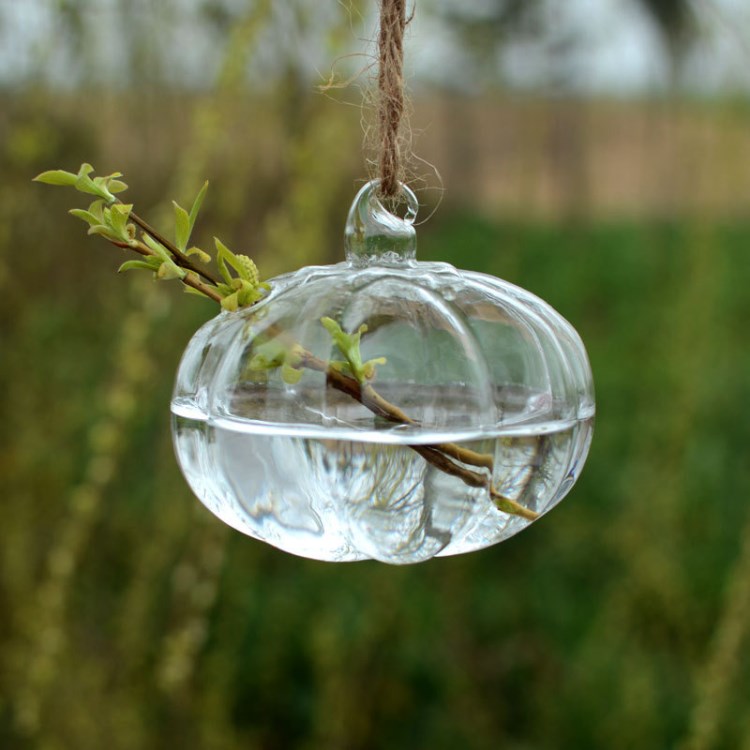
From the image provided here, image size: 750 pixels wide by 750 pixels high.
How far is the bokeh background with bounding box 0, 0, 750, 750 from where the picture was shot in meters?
0.98

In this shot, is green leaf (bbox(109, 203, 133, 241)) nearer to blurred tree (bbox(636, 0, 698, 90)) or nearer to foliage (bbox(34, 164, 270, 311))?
foliage (bbox(34, 164, 270, 311))

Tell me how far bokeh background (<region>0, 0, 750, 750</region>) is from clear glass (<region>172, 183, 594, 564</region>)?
0.42 meters

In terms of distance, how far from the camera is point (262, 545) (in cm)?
168

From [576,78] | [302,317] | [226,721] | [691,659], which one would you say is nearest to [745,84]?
[691,659]

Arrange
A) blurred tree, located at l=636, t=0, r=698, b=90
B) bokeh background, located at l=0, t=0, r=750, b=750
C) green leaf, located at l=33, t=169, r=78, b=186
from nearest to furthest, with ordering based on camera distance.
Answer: green leaf, located at l=33, t=169, r=78, b=186
bokeh background, located at l=0, t=0, r=750, b=750
blurred tree, located at l=636, t=0, r=698, b=90

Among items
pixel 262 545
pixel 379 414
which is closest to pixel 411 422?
pixel 379 414

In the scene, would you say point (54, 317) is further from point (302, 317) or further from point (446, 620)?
point (302, 317)

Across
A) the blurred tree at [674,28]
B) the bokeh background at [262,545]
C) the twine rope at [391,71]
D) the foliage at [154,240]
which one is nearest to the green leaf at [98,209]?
the foliage at [154,240]

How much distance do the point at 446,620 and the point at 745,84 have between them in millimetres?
933

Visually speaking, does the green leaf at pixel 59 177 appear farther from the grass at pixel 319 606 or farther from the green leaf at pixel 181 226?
the grass at pixel 319 606

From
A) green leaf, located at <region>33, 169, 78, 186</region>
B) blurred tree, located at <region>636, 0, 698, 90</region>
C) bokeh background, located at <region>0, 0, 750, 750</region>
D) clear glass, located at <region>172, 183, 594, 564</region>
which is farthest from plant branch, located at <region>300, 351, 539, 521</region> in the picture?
blurred tree, located at <region>636, 0, 698, 90</region>

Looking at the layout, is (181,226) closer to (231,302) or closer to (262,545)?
(231,302)

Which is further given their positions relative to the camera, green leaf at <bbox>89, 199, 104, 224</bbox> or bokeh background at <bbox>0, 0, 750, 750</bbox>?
bokeh background at <bbox>0, 0, 750, 750</bbox>

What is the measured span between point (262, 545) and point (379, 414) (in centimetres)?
136
